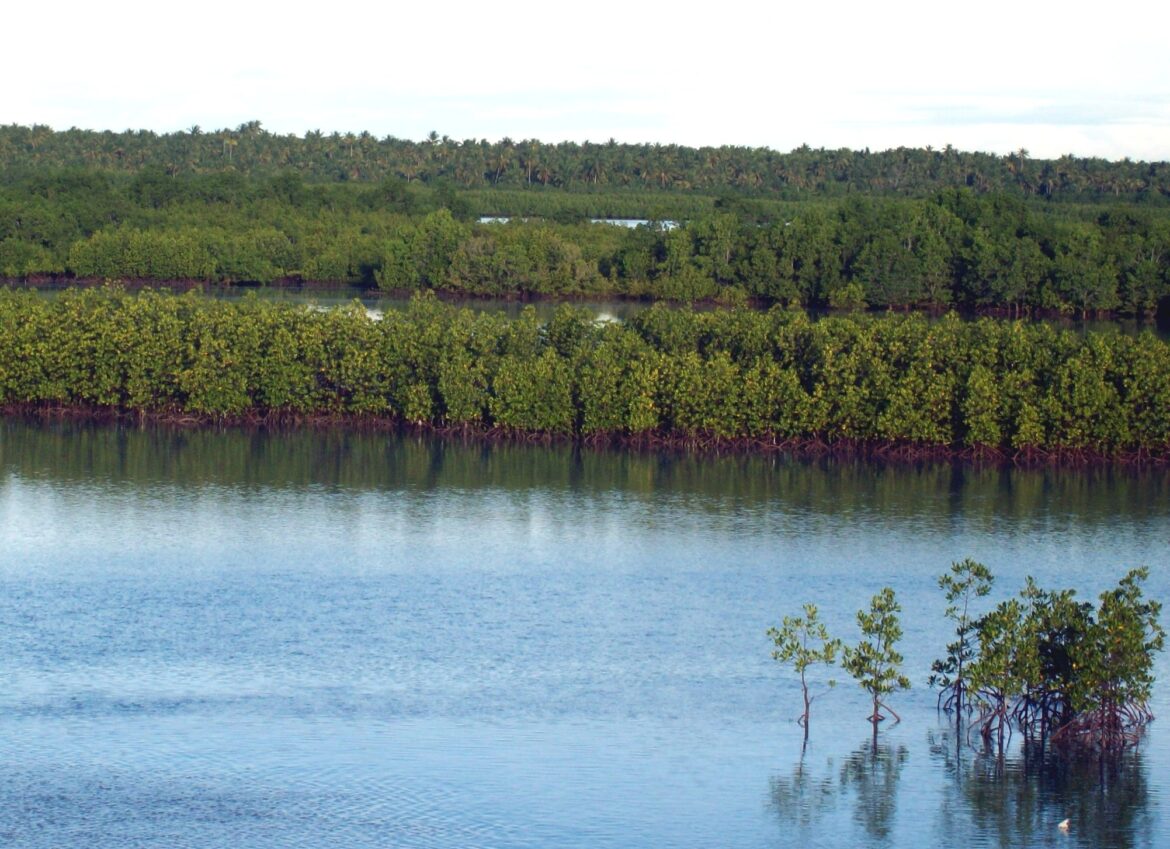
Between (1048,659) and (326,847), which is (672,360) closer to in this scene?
(1048,659)

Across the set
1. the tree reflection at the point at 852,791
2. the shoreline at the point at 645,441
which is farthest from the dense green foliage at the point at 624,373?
the tree reflection at the point at 852,791

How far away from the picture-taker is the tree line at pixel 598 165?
14550cm

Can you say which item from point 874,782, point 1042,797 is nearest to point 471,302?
point 874,782

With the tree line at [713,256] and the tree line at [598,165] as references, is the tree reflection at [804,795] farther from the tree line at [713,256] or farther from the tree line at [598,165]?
the tree line at [598,165]

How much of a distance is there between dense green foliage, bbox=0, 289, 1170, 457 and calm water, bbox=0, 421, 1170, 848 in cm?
275

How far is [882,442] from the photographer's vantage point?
53219mm

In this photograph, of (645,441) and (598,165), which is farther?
(598,165)

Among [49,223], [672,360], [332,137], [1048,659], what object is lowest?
[1048,659]

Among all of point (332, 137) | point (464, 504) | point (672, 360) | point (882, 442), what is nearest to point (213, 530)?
point (464, 504)

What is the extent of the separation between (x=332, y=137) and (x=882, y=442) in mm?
127410

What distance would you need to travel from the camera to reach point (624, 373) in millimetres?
54469

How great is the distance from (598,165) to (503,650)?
12848cm

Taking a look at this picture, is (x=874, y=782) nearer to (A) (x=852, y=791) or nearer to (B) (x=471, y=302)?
(A) (x=852, y=791)

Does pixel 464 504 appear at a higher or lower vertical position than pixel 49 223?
lower
